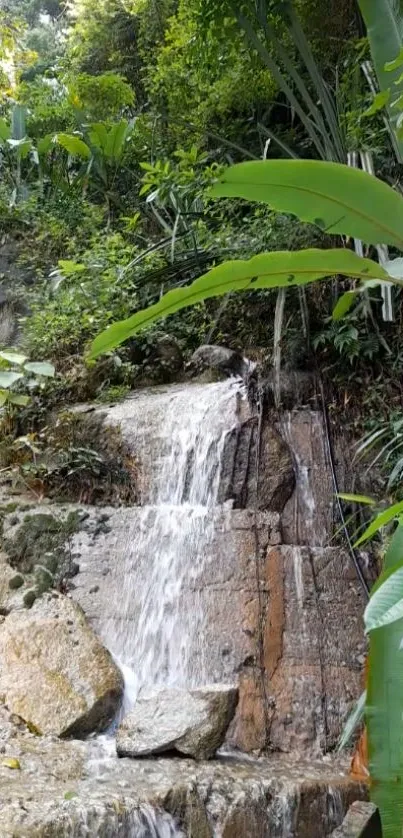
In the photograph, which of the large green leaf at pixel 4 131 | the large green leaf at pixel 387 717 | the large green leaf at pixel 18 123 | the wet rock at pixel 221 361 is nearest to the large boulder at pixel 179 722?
the large green leaf at pixel 387 717

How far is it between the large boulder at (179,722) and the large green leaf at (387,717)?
2078 mm

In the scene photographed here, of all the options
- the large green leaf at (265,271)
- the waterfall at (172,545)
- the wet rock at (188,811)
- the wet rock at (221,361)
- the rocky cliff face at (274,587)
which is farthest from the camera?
the wet rock at (221,361)

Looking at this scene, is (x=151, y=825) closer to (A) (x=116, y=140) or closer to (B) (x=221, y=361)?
→ (B) (x=221, y=361)

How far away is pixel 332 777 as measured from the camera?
2.89 m

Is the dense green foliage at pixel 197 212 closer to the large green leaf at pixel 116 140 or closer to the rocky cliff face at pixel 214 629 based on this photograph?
the large green leaf at pixel 116 140

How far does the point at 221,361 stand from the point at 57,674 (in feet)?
9.77

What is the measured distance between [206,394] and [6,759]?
2931mm

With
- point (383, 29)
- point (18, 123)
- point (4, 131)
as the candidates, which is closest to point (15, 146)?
point (4, 131)

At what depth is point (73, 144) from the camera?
25.0ft

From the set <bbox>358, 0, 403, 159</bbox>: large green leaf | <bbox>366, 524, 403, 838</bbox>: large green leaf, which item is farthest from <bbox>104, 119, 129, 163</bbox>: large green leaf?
<bbox>366, 524, 403, 838</bbox>: large green leaf

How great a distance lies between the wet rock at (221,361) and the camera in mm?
5621

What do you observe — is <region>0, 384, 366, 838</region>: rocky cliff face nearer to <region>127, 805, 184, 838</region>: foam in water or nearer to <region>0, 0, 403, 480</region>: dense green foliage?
<region>127, 805, 184, 838</region>: foam in water

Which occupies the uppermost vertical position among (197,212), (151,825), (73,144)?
(73,144)

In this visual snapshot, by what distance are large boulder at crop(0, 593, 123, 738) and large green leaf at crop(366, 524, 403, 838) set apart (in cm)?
247
